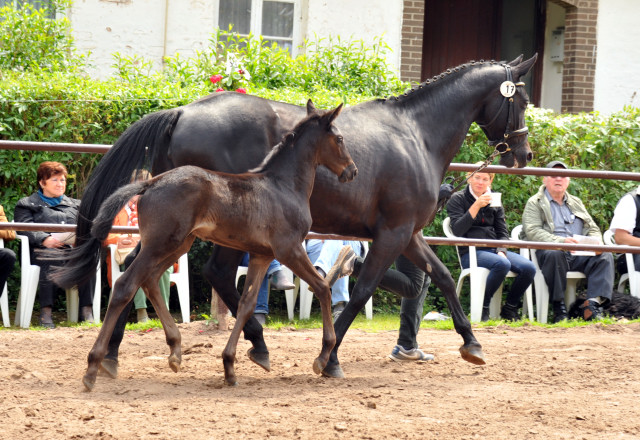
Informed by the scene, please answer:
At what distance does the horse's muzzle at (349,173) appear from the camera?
539 cm

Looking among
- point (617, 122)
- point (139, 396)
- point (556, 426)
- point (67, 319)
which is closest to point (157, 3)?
point (67, 319)

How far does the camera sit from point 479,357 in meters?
6.03

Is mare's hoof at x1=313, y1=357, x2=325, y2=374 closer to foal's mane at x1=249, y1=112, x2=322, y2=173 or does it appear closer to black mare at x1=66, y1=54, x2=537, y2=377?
black mare at x1=66, y1=54, x2=537, y2=377

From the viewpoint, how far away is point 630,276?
352 inches

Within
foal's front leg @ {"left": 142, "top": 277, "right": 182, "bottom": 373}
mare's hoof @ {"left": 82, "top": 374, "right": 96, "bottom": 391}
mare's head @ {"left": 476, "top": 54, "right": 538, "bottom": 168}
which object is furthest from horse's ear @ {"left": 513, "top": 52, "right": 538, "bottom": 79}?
mare's hoof @ {"left": 82, "top": 374, "right": 96, "bottom": 391}

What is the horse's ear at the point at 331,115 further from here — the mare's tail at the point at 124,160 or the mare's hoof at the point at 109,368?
the mare's hoof at the point at 109,368

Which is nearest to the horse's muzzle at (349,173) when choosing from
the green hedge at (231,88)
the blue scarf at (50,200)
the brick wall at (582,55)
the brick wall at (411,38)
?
the green hedge at (231,88)

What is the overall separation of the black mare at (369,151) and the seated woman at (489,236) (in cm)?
199

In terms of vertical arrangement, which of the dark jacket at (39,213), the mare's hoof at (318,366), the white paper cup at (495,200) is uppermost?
the white paper cup at (495,200)

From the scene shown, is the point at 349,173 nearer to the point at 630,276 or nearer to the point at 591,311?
the point at 591,311

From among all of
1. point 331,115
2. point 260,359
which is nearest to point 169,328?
point 260,359

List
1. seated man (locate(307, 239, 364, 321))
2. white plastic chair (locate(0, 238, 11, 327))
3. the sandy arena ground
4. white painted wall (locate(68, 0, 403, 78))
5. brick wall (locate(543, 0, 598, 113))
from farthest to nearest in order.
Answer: brick wall (locate(543, 0, 598, 113))
white painted wall (locate(68, 0, 403, 78))
seated man (locate(307, 239, 364, 321))
white plastic chair (locate(0, 238, 11, 327))
the sandy arena ground

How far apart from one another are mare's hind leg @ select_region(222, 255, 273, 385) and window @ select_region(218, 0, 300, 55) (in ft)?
25.2

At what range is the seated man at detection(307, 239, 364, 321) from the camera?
8.27m
